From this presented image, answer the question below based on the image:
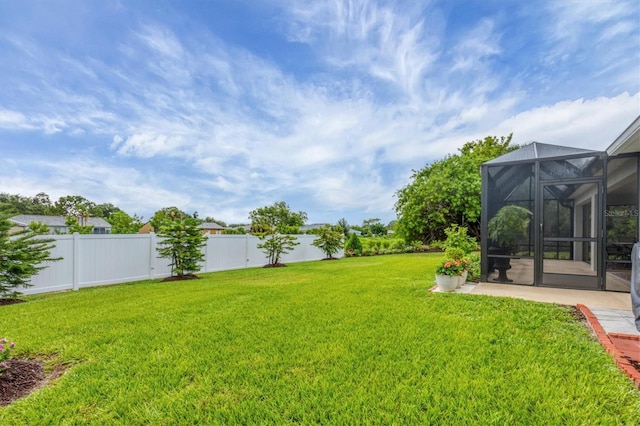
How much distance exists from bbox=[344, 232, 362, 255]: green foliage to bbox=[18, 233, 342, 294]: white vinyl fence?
8320mm

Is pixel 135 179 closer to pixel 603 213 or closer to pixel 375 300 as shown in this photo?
pixel 375 300

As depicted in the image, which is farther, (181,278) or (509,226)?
(181,278)

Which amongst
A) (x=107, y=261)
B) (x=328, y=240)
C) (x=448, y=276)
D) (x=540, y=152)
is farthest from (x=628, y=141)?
(x=328, y=240)

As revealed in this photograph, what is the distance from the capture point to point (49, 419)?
2.04 m

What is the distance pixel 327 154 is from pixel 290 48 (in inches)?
221

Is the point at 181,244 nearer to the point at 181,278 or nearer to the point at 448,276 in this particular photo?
the point at 181,278

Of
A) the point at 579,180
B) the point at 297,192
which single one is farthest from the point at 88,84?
the point at 297,192

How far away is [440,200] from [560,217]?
14171mm

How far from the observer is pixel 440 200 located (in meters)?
19.9

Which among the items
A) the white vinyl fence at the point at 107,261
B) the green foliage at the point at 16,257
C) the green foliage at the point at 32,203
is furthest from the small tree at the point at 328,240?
the green foliage at the point at 32,203

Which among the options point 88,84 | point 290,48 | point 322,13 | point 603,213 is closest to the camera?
point 603,213

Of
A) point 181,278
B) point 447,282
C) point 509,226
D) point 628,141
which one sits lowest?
point 181,278

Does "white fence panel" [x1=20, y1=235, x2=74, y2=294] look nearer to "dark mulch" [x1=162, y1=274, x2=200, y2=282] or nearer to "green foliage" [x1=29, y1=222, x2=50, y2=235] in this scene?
"green foliage" [x1=29, y1=222, x2=50, y2=235]

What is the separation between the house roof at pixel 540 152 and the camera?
5908mm
